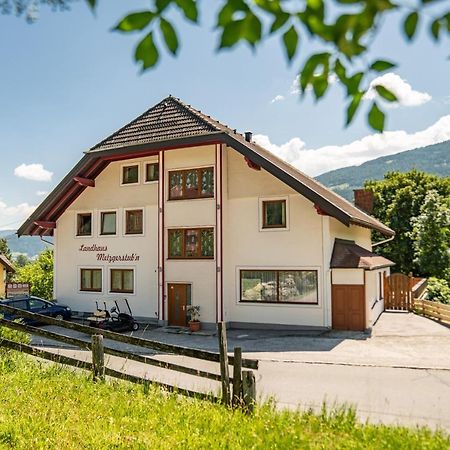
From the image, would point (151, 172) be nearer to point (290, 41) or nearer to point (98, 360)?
point (98, 360)

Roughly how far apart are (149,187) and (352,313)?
10.7 m

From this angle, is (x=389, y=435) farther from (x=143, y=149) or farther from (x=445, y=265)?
(x=445, y=265)

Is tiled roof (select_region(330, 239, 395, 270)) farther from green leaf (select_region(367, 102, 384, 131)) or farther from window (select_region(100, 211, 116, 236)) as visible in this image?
green leaf (select_region(367, 102, 384, 131))

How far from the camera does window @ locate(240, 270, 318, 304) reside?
19.4 meters

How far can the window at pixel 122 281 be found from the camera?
913 inches

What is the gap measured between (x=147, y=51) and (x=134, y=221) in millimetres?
22270

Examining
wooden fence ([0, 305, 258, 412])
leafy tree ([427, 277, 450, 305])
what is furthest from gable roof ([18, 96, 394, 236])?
wooden fence ([0, 305, 258, 412])

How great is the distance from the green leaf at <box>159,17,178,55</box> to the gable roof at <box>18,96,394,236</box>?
17.0 metres

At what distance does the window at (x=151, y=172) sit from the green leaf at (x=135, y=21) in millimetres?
21675

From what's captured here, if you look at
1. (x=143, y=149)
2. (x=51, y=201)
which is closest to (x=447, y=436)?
(x=143, y=149)

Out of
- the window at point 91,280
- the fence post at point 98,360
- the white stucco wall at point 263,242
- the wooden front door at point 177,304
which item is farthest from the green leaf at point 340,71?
the window at point 91,280

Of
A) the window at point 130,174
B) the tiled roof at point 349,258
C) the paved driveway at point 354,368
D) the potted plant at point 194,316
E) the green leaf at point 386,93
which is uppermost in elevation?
the window at point 130,174

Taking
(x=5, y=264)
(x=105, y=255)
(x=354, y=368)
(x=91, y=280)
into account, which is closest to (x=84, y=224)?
(x=105, y=255)

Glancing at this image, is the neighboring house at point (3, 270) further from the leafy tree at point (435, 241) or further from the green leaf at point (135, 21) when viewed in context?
the green leaf at point (135, 21)
